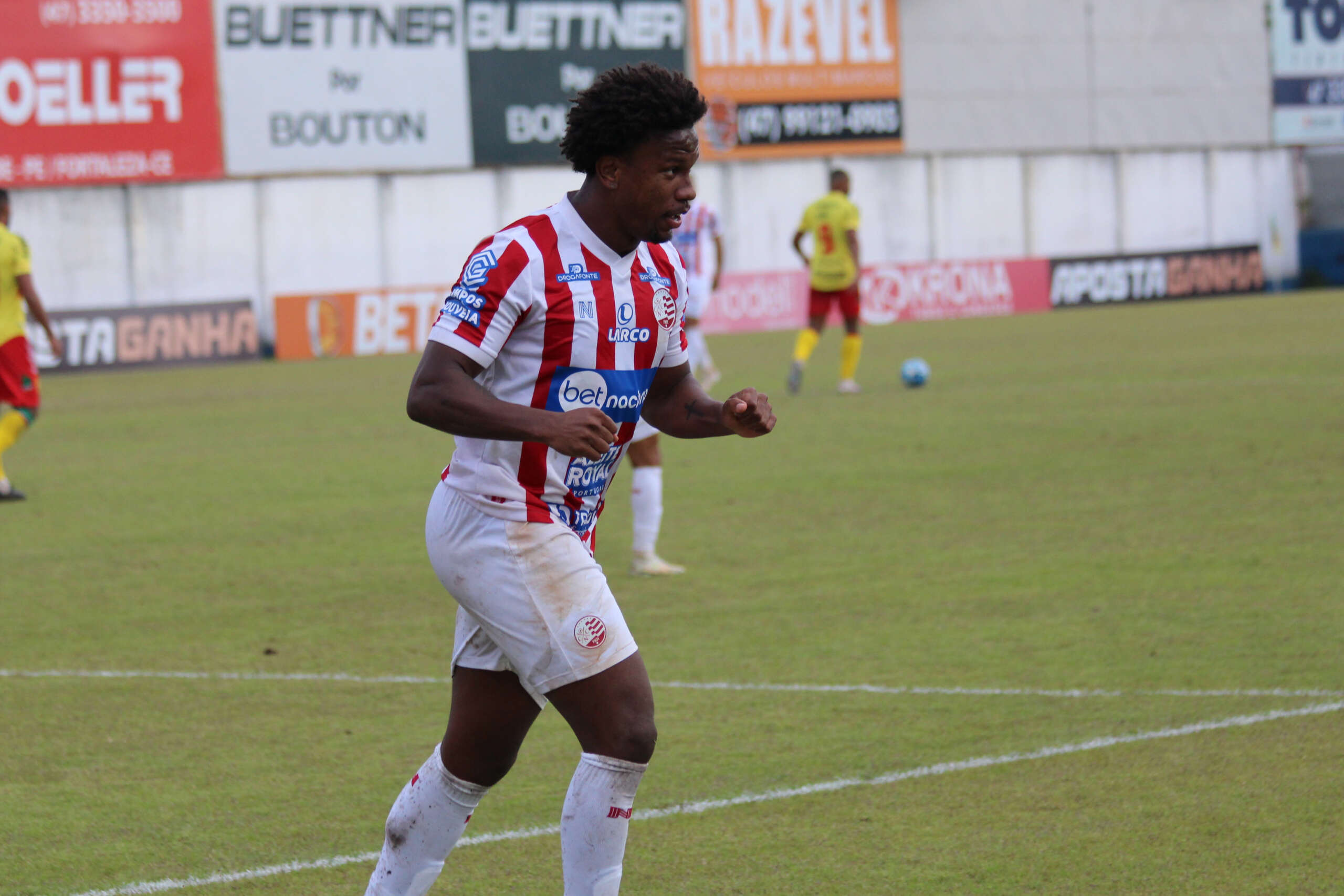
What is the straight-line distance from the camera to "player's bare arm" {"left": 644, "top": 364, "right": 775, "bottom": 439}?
412 cm

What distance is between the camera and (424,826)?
13.1 feet

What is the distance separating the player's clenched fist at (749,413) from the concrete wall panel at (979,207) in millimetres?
37618

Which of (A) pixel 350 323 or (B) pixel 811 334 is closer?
(B) pixel 811 334

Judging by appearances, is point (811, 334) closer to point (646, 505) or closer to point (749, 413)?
point (646, 505)

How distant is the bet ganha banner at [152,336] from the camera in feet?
94.3

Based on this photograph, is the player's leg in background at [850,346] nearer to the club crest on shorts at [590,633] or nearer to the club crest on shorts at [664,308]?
the club crest on shorts at [664,308]

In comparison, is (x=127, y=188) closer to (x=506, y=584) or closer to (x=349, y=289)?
(x=349, y=289)

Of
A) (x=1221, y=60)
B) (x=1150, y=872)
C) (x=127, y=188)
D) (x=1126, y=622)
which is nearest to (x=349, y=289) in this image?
(x=127, y=188)

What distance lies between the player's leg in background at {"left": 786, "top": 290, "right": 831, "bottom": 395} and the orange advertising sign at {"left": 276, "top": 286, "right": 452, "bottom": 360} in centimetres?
1243

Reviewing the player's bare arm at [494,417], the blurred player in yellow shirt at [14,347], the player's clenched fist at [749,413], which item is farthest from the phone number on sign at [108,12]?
the player's bare arm at [494,417]

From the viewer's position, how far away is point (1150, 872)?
4.61 meters

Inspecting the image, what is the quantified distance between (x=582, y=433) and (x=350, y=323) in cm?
2837

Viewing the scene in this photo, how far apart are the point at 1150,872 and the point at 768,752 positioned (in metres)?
1.60

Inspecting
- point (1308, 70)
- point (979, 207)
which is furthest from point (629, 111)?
point (1308, 70)
